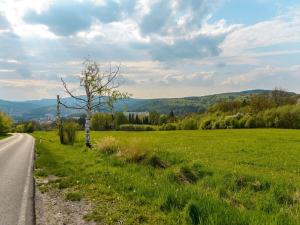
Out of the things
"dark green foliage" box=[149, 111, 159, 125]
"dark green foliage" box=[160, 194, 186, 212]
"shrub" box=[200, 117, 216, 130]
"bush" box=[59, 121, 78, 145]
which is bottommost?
"dark green foliage" box=[149, 111, 159, 125]

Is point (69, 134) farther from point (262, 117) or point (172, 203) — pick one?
point (262, 117)

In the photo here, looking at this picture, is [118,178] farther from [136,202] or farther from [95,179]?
[136,202]

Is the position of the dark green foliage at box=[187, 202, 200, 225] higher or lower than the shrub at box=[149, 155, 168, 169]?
higher

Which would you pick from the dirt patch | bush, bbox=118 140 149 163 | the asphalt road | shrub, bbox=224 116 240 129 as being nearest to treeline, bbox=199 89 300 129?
shrub, bbox=224 116 240 129

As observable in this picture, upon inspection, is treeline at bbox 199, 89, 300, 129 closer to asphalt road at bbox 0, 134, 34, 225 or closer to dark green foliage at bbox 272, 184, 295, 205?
dark green foliage at bbox 272, 184, 295, 205

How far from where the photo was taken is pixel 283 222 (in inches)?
291

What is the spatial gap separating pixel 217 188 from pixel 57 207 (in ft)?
16.3

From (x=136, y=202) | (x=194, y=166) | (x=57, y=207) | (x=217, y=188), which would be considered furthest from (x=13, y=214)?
(x=194, y=166)

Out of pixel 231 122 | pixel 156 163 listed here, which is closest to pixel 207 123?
pixel 231 122

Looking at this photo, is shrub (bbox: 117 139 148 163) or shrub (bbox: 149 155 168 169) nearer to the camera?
shrub (bbox: 149 155 168 169)

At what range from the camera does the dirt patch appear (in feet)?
28.9

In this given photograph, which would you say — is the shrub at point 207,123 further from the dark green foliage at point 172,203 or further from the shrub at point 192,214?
the shrub at point 192,214

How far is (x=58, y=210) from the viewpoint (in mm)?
9906

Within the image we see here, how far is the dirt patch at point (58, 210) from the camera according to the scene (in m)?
8.80
